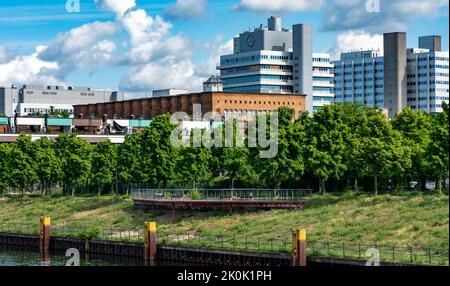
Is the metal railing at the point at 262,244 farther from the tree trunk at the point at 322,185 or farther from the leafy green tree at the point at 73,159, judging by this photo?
the leafy green tree at the point at 73,159

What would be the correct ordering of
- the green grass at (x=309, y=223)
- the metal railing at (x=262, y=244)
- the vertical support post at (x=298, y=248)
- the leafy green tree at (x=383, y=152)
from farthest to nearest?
the leafy green tree at (x=383, y=152) < the green grass at (x=309, y=223) < the vertical support post at (x=298, y=248) < the metal railing at (x=262, y=244)

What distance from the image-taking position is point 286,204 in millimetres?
113062

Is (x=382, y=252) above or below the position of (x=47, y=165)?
below

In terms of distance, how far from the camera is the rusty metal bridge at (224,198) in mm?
113750

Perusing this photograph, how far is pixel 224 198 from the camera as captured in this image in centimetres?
11912

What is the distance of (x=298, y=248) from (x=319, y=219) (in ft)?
63.6

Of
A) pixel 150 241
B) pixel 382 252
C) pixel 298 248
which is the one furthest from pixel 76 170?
pixel 382 252

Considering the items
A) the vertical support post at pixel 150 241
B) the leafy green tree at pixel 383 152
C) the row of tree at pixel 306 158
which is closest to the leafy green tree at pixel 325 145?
the row of tree at pixel 306 158

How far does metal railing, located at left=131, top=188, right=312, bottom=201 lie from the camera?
11750 centimetres

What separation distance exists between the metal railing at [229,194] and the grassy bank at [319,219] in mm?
2163

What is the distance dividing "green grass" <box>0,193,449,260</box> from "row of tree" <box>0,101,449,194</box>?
15.6ft

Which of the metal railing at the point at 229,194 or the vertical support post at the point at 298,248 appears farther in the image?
the metal railing at the point at 229,194

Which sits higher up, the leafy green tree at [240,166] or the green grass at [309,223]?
the leafy green tree at [240,166]

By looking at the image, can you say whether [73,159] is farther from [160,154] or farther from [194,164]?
[194,164]
